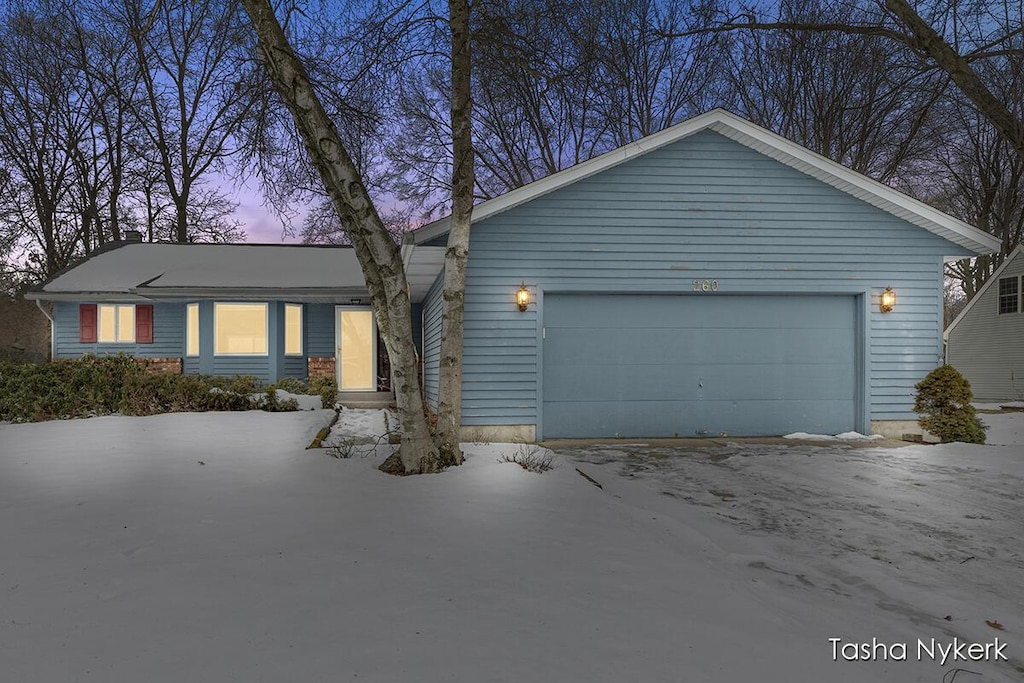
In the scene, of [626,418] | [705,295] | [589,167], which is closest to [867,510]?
[626,418]

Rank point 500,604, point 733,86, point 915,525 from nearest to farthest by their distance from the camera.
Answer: point 500,604, point 915,525, point 733,86

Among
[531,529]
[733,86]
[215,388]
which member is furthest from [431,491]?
[733,86]

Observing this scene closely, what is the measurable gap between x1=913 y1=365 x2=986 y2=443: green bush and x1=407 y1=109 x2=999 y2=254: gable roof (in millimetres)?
2176

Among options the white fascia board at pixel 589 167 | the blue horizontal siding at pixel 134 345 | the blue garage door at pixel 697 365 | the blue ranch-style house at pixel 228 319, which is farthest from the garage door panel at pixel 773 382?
the blue horizontal siding at pixel 134 345

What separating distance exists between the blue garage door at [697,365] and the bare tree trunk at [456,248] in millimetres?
2717

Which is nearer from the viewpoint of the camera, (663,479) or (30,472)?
(30,472)

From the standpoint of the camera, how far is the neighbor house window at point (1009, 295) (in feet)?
57.9

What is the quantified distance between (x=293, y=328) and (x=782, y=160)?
39.4 feet

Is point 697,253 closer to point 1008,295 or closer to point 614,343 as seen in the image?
point 614,343

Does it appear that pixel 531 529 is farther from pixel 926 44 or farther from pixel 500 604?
pixel 926 44

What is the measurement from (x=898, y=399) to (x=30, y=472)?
11.6m

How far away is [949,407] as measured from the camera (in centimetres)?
824

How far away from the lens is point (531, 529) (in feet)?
13.0

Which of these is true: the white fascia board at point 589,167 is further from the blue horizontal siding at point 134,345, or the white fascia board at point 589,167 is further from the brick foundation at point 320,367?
the blue horizontal siding at point 134,345
